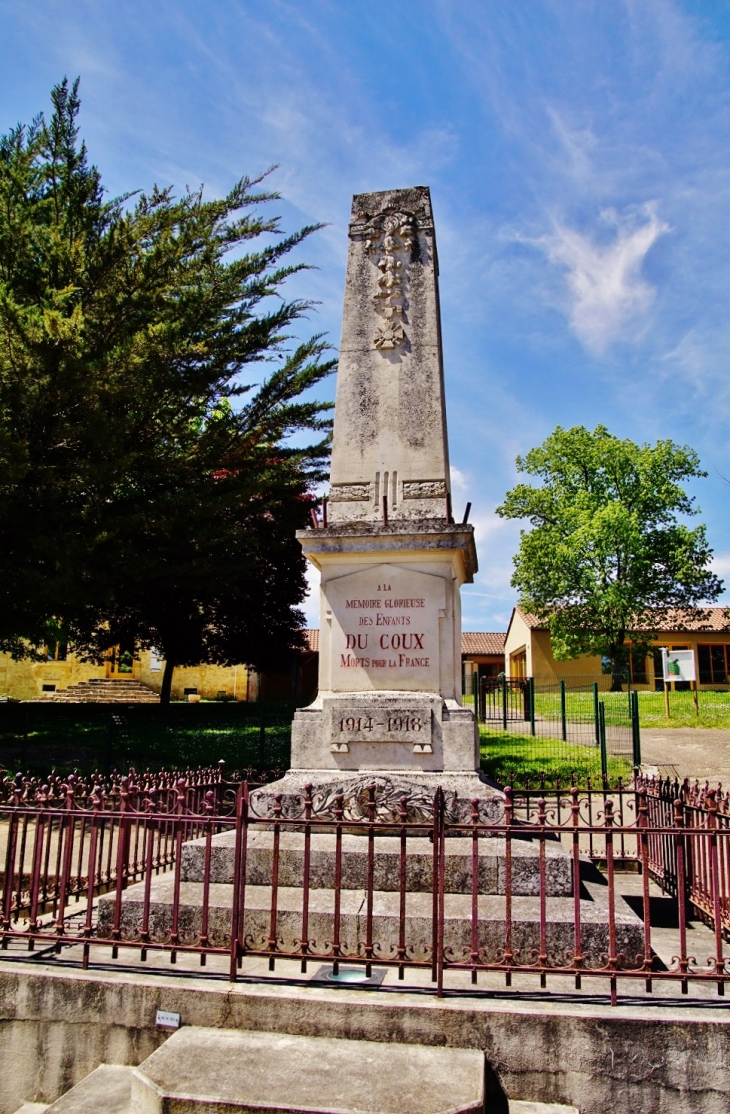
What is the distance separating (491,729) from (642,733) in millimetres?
3552

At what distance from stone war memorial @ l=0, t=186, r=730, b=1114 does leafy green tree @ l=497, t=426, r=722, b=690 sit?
2543 centimetres

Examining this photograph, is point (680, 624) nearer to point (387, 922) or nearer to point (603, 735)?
point (603, 735)

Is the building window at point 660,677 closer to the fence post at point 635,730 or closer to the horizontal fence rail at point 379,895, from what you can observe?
the fence post at point 635,730

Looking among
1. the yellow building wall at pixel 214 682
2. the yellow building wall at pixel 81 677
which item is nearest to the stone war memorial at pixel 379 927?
the yellow building wall at pixel 214 682

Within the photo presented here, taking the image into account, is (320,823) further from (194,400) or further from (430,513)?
(194,400)

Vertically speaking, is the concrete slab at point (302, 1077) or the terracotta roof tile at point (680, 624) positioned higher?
the terracotta roof tile at point (680, 624)

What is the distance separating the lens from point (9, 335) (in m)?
10.6

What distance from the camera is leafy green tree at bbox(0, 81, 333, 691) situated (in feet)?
36.7

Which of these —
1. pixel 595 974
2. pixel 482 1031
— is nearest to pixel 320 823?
pixel 482 1031

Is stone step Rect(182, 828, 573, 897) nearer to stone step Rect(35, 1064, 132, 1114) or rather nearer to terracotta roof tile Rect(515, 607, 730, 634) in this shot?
stone step Rect(35, 1064, 132, 1114)

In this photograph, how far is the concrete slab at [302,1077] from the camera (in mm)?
3287

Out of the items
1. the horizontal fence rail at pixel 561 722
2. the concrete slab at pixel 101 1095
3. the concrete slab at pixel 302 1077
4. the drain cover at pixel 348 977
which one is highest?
the horizontal fence rail at pixel 561 722

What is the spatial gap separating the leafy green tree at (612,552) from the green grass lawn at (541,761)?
16183 millimetres

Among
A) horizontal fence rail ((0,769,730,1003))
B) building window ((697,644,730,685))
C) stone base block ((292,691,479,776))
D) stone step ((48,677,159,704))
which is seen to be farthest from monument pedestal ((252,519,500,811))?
building window ((697,644,730,685))
